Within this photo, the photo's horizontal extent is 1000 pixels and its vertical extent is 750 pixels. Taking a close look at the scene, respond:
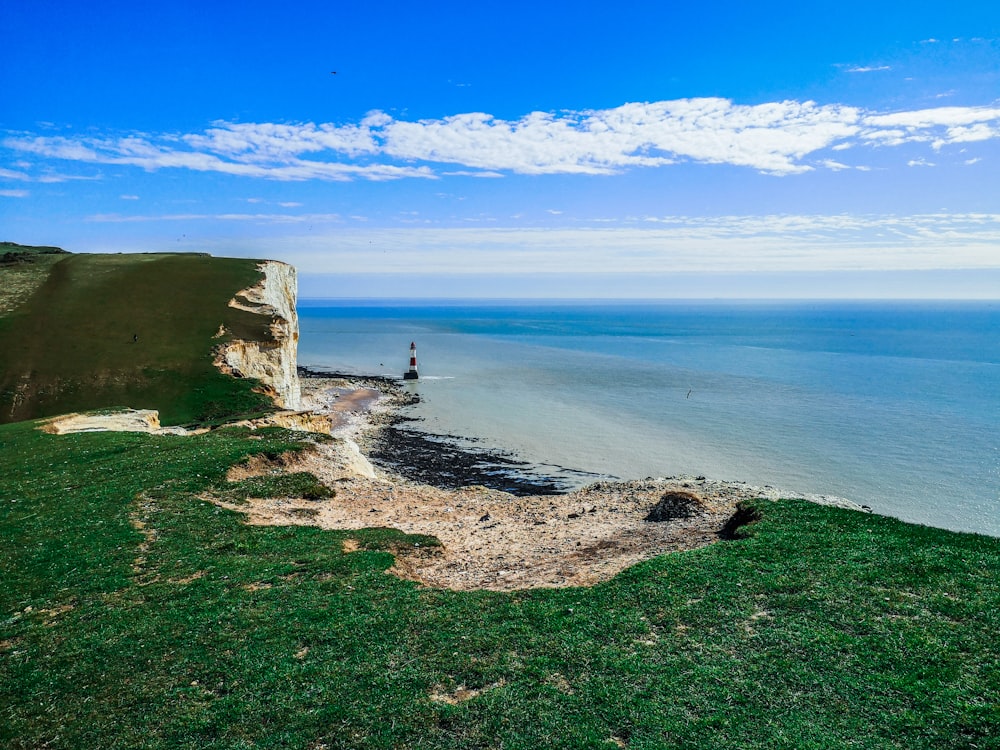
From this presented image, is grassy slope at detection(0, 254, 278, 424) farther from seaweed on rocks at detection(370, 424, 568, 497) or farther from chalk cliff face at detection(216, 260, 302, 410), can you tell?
seaweed on rocks at detection(370, 424, 568, 497)

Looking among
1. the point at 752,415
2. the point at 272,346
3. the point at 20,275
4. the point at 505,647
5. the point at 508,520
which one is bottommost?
the point at 752,415

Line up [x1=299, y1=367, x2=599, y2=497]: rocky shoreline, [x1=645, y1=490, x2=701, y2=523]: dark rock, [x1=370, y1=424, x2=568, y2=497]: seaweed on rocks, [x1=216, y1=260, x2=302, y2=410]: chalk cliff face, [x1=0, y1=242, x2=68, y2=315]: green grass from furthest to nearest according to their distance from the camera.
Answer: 1. [x1=0, y1=242, x2=68, y2=315]: green grass
2. [x1=216, y1=260, x2=302, y2=410]: chalk cliff face
3. [x1=299, y1=367, x2=599, y2=497]: rocky shoreline
4. [x1=370, y1=424, x2=568, y2=497]: seaweed on rocks
5. [x1=645, y1=490, x2=701, y2=523]: dark rock

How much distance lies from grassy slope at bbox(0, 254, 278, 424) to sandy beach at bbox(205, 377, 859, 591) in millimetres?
20730

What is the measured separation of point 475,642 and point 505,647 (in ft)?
2.11

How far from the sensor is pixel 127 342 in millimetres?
48250

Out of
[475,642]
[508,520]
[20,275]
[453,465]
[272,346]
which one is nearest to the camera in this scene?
[475,642]

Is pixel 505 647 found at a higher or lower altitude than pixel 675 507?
higher

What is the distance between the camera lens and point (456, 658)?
11148 millimetres

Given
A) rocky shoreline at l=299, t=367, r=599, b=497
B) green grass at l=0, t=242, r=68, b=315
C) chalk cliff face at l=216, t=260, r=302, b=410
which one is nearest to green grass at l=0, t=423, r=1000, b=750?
rocky shoreline at l=299, t=367, r=599, b=497

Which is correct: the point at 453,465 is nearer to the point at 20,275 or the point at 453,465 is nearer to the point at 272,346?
the point at 272,346

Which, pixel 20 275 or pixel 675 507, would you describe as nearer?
pixel 675 507

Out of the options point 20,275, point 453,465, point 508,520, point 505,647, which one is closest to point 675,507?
point 508,520

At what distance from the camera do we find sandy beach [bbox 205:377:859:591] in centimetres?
1625

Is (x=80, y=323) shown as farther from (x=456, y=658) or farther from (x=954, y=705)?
(x=954, y=705)
